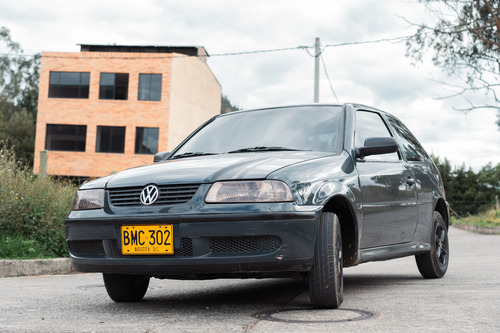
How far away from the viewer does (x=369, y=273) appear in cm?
780

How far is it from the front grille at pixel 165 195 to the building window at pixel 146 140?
3728 centimetres

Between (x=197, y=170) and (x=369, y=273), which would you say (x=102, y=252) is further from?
(x=369, y=273)

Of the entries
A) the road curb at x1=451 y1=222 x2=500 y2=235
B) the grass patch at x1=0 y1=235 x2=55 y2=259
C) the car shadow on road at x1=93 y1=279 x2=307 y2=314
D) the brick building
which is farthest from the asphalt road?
the brick building

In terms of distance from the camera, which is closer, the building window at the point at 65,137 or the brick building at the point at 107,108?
the brick building at the point at 107,108

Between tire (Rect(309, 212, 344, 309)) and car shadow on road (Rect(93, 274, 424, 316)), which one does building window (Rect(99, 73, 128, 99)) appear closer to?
car shadow on road (Rect(93, 274, 424, 316))

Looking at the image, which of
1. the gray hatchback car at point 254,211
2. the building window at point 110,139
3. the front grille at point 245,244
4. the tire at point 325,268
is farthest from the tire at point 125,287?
the building window at point 110,139

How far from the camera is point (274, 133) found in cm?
541

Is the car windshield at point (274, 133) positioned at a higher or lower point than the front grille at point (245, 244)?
higher

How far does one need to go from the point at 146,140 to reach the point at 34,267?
33.6 m

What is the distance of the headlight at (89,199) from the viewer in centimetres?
457

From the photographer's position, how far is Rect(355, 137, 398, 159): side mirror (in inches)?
200

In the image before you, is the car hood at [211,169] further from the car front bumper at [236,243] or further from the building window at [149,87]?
the building window at [149,87]

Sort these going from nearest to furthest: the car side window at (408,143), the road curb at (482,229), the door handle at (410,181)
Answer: the door handle at (410,181)
the car side window at (408,143)
the road curb at (482,229)

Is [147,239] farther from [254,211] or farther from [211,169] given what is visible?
[254,211]
